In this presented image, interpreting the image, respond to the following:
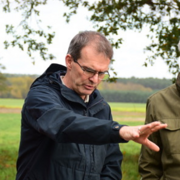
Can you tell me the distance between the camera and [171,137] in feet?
10.7

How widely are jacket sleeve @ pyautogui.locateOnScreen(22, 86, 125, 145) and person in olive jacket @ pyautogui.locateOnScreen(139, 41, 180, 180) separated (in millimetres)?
1099

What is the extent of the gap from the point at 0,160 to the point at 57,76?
36.2 ft

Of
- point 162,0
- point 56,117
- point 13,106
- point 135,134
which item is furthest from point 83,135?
point 13,106

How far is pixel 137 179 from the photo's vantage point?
34.8ft

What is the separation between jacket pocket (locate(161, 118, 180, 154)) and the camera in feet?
10.5

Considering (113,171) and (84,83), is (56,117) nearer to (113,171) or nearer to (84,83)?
(84,83)

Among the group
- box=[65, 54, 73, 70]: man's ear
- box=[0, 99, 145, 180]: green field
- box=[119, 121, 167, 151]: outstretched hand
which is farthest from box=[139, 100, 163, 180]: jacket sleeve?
box=[0, 99, 145, 180]: green field

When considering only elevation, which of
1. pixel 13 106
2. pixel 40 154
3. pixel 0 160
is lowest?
pixel 13 106

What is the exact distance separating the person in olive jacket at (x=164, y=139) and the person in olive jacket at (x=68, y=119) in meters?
0.45

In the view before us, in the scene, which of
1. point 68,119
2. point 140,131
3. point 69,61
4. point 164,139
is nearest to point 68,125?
point 68,119

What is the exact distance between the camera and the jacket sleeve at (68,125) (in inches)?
89.5

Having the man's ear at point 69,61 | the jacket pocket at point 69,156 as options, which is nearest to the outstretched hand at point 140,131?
the jacket pocket at point 69,156

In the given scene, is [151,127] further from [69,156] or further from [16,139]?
[16,139]

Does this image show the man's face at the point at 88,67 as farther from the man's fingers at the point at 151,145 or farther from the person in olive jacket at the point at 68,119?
the man's fingers at the point at 151,145
